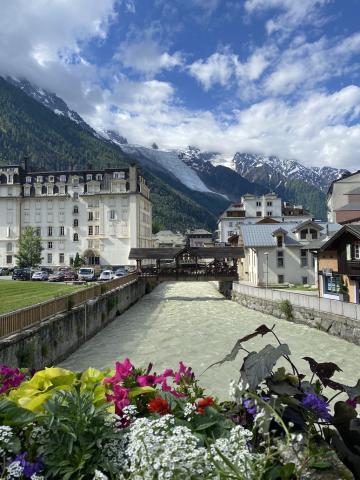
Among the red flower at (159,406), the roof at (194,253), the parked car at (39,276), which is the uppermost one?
the roof at (194,253)

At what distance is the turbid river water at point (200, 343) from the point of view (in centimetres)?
1630

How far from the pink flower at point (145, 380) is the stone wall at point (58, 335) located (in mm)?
10049

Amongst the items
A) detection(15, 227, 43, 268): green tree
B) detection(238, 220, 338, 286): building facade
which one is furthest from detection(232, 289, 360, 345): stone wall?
detection(15, 227, 43, 268): green tree

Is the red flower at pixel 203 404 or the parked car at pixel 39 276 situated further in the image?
the parked car at pixel 39 276

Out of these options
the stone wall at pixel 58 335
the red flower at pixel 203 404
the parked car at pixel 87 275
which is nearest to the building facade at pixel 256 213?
the parked car at pixel 87 275

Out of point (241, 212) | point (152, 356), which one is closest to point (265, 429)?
point (152, 356)

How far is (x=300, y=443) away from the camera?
6.78 ft

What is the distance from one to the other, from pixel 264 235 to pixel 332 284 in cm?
1934

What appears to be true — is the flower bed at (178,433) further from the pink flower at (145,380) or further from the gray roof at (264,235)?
the gray roof at (264,235)

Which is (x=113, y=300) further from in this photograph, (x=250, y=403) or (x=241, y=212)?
(x=241, y=212)

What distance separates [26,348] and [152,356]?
6.65 m

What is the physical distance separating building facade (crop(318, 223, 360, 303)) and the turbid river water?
5.04 m

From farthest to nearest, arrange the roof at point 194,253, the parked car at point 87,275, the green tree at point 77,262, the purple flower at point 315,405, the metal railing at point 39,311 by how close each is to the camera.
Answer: the green tree at point 77,262 → the parked car at point 87,275 → the roof at point 194,253 → the metal railing at point 39,311 → the purple flower at point 315,405

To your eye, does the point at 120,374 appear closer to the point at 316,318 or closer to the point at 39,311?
the point at 39,311
